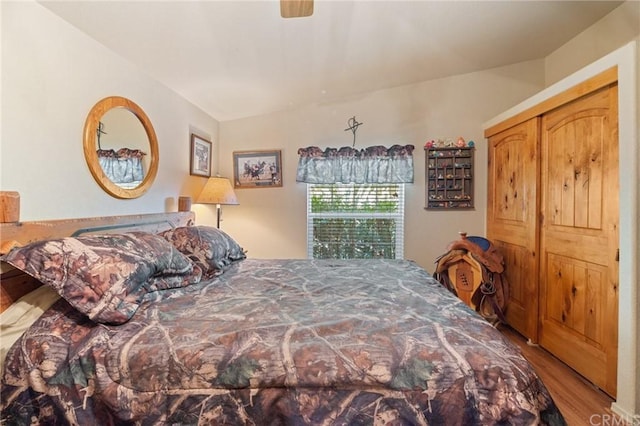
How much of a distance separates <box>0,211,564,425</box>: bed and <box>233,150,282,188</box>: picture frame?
7.38 feet

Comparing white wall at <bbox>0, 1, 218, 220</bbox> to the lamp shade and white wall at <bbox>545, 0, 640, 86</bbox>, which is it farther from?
white wall at <bbox>545, 0, 640, 86</bbox>

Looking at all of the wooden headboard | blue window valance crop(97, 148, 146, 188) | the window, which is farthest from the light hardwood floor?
blue window valance crop(97, 148, 146, 188)

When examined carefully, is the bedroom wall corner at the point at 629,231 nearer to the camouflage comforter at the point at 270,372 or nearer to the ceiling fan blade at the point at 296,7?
the camouflage comforter at the point at 270,372

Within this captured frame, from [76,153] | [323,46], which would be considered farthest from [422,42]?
[76,153]

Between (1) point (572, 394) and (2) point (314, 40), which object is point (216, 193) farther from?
(1) point (572, 394)

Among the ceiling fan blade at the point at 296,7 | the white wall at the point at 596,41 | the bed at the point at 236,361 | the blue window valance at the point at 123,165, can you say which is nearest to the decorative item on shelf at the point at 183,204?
the blue window valance at the point at 123,165

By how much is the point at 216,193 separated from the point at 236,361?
2.22m

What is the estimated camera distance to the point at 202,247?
197cm

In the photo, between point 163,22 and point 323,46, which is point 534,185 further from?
point 163,22

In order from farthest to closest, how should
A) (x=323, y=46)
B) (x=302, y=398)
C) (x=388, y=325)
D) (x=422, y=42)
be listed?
(x=422, y=42) → (x=323, y=46) → (x=388, y=325) → (x=302, y=398)

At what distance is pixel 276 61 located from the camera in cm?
236

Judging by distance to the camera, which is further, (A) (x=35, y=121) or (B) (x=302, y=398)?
(A) (x=35, y=121)

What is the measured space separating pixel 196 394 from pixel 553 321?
102 inches

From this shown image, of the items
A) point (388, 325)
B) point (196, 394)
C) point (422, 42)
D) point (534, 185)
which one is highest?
point (422, 42)
